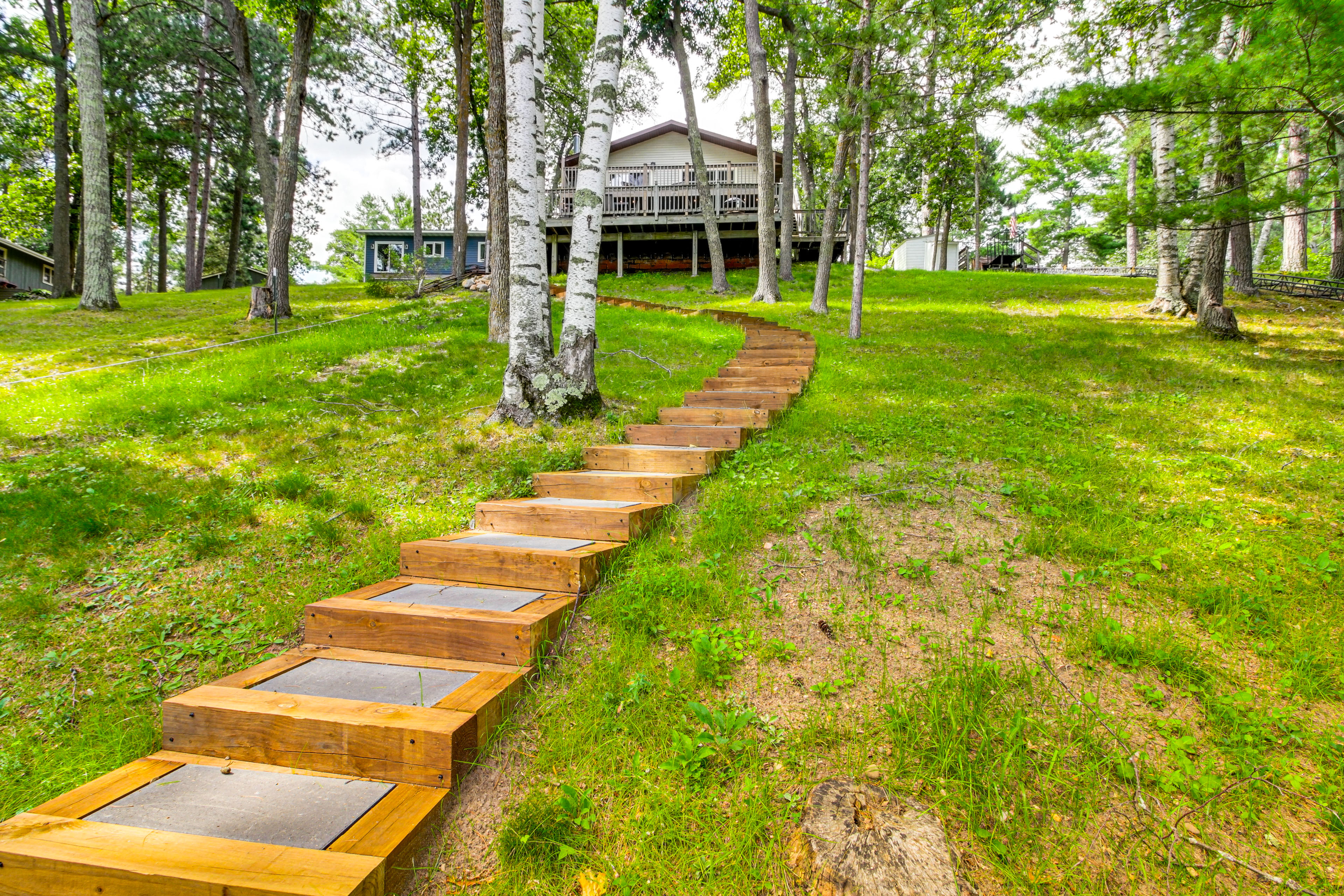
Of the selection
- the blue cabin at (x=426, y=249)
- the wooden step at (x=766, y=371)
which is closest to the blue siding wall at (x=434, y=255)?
the blue cabin at (x=426, y=249)

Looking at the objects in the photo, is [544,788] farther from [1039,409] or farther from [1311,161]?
[1311,161]

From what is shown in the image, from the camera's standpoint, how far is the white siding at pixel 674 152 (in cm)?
2188

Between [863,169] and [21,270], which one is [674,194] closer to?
[863,169]

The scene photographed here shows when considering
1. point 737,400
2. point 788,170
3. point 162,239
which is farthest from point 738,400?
point 162,239

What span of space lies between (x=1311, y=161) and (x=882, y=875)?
6.79 m

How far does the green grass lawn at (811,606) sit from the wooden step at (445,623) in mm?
191

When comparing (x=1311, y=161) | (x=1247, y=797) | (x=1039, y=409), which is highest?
(x=1311, y=161)

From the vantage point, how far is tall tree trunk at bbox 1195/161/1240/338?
8.62 m

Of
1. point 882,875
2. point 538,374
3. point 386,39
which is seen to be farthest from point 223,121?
point 882,875

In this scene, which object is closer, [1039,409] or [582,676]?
[582,676]

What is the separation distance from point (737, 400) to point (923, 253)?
98.9 ft

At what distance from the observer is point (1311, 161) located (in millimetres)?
4754

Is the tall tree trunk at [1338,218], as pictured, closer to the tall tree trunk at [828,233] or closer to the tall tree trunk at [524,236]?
the tall tree trunk at [828,233]

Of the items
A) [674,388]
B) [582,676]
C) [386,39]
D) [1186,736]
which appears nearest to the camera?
[1186,736]
